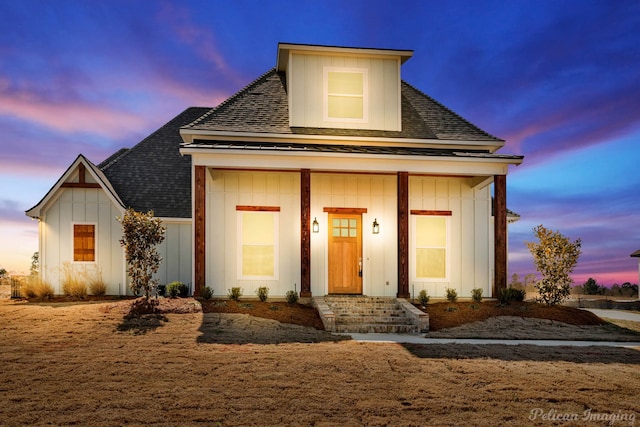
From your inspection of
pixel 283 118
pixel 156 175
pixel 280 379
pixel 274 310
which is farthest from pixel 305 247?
pixel 156 175

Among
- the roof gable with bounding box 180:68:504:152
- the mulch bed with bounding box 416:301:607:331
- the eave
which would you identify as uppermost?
the roof gable with bounding box 180:68:504:152

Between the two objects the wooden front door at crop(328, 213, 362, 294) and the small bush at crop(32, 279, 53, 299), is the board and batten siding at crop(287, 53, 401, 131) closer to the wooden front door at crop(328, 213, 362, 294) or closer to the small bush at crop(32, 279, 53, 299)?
the wooden front door at crop(328, 213, 362, 294)

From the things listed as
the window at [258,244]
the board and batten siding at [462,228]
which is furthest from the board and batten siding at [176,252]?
the board and batten siding at [462,228]

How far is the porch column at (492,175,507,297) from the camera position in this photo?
52.8ft

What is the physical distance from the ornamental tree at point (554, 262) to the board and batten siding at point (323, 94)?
6319 mm

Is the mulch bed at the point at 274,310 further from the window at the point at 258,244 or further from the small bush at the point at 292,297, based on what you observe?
the window at the point at 258,244

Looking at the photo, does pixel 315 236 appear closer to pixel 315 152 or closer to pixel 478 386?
pixel 315 152

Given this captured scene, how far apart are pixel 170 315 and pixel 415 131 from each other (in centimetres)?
1075

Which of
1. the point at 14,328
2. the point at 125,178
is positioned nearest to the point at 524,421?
Answer: the point at 14,328

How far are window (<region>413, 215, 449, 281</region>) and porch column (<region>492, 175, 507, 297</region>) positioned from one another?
5.96ft

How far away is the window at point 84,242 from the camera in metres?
18.6

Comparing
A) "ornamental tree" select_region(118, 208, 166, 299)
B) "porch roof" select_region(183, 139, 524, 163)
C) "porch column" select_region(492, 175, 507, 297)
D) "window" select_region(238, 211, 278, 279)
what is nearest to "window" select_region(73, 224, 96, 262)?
"ornamental tree" select_region(118, 208, 166, 299)

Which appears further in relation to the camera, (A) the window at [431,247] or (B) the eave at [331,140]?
(A) the window at [431,247]

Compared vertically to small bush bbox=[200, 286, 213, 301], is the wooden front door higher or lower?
higher
